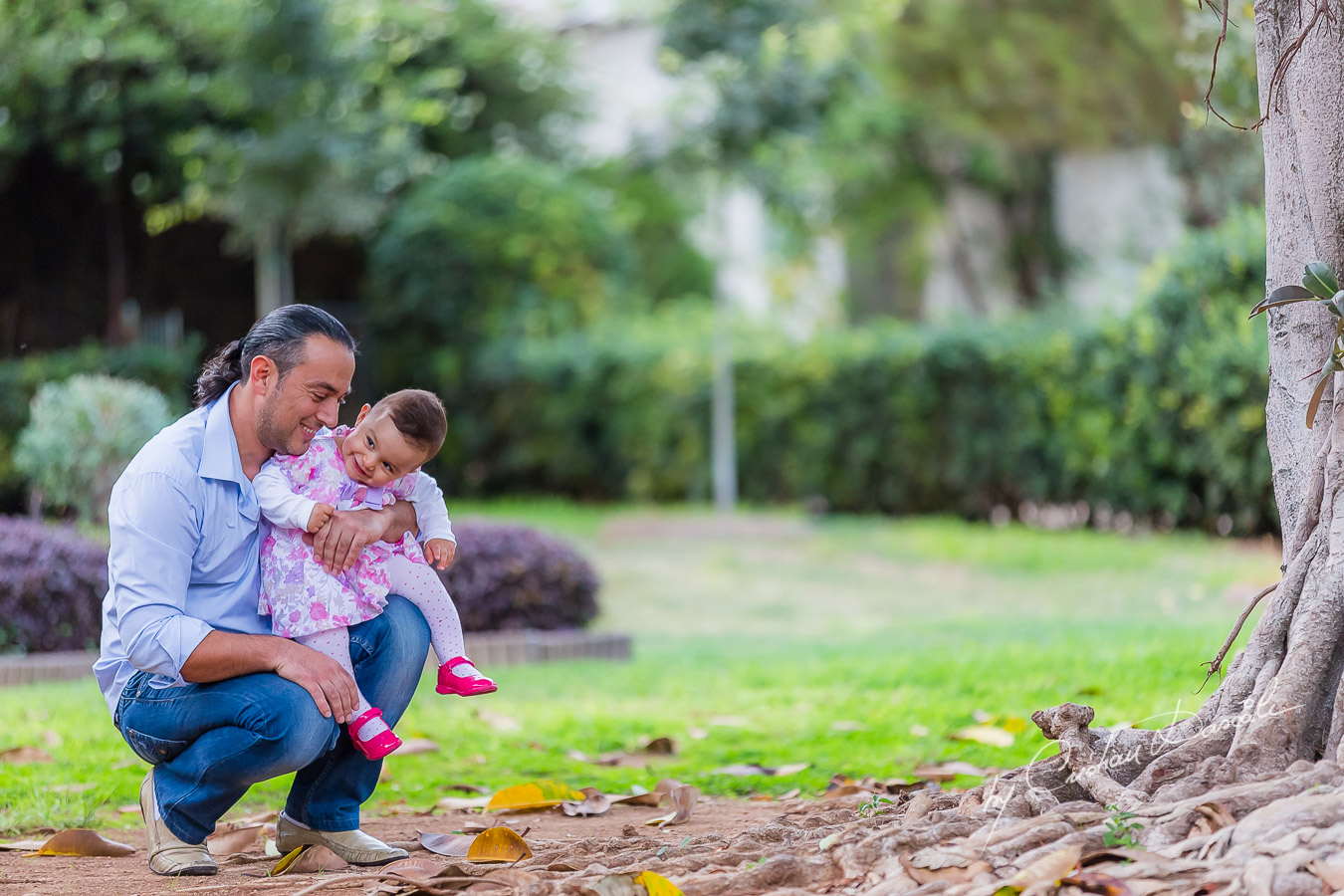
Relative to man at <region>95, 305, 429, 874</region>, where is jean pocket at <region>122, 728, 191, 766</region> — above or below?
below

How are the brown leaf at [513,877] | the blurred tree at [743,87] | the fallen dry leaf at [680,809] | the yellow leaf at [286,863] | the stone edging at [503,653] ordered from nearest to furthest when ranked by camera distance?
the brown leaf at [513,877] → the yellow leaf at [286,863] → the fallen dry leaf at [680,809] → the stone edging at [503,653] → the blurred tree at [743,87]

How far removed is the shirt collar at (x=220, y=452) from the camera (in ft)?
10.0

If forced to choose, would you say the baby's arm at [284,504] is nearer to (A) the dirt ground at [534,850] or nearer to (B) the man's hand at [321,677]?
(B) the man's hand at [321,677]

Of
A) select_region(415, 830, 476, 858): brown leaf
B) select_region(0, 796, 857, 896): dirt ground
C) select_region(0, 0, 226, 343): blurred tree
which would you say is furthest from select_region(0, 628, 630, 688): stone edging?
select_region(0, 0, 226, 343): blurred tree

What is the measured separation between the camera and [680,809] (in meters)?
3.51

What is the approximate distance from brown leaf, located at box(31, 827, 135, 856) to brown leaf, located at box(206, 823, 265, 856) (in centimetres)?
25

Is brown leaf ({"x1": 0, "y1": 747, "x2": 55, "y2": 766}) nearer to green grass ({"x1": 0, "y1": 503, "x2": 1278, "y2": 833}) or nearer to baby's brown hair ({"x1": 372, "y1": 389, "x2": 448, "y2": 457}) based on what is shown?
green grass ({"x1": 0, "y1": 503, "x2": 1278, "y2": 833})

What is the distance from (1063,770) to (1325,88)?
1.61 m

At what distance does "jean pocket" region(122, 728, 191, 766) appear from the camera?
301cm

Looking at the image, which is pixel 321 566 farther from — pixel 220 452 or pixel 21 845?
pixel 21 845

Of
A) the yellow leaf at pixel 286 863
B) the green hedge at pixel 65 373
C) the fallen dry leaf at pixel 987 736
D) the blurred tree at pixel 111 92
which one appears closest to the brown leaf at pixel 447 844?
the yellow leaf at pixel 286 863

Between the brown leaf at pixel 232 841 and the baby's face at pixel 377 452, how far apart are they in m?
1.00

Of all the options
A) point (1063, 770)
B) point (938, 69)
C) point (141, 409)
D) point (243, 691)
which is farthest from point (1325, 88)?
point (938, 69)

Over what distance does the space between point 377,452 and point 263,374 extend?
12.0 inches
